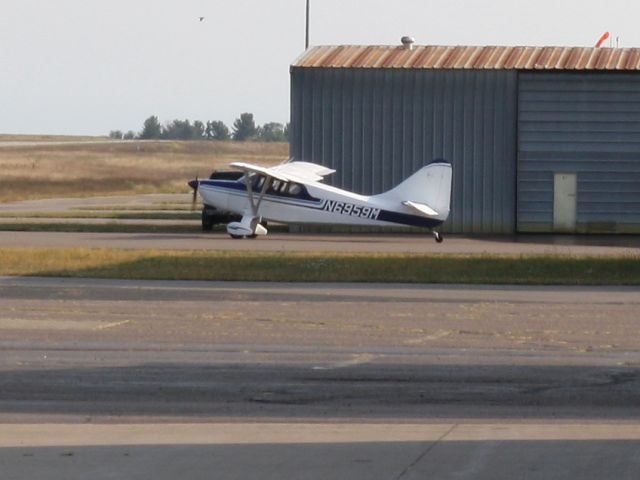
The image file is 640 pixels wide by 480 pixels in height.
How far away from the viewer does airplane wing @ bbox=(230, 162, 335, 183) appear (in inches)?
1334

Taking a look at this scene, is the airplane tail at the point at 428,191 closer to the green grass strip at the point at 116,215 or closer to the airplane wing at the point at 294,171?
the airplane wing at the point at 294,171

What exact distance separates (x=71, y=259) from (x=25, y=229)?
11.2 metres

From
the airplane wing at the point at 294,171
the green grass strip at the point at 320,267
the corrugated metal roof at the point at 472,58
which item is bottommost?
the green grass strip at the point at 320,267

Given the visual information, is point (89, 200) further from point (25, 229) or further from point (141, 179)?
point (141, 179)

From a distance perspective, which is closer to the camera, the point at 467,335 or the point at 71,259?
the point at 467,335

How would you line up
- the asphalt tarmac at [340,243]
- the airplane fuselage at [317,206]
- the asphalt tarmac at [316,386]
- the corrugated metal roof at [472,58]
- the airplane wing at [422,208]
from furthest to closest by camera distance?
the corrugated metal roof at [472,58]
the airplane fuselage at [317,206]
the airplane wing at [422,208]
the asphalt tarmac at [340,243]
the asphalt tarmac at [316,386]

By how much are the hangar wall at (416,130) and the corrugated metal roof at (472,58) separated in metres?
0.31

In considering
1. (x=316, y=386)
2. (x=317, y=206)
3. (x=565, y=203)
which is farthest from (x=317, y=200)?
(x=316, y=386)

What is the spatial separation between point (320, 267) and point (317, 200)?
8.82m

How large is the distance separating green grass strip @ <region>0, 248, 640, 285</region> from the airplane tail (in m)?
5.44

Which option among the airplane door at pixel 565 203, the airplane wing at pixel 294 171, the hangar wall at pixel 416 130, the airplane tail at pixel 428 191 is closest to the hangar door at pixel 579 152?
the airplane door at pixel 565 203

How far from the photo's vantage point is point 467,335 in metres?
15.9

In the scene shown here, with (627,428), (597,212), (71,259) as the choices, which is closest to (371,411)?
(627,428)

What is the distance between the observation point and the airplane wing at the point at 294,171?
33.9m
